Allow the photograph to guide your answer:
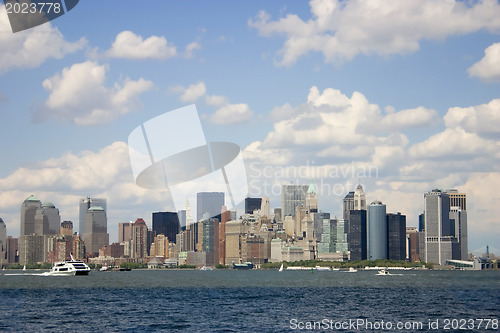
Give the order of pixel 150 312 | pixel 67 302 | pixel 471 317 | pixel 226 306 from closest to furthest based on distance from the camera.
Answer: pixel 471 317, pixel 150 312, pixel 226 306, pixel 67 302

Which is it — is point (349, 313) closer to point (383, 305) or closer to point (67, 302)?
point (383, 305)

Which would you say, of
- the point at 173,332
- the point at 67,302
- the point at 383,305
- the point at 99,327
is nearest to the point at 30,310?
the point at 67,302

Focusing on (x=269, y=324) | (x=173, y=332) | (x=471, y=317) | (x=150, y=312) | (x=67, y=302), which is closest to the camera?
(x=173, y=332)

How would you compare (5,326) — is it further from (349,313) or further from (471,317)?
(471,317)

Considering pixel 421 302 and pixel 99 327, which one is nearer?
pixel 99 327

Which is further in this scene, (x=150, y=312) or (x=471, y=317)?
(x=150, y=312)

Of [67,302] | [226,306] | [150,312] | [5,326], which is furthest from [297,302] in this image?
[5,326]

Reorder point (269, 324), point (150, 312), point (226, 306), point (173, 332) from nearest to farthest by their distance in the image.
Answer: point (173, 332)
point (269, 324)
point (150, 312)
point (226, 306)

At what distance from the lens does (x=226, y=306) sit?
97.2m

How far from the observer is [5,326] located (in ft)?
233

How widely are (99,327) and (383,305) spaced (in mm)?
42996

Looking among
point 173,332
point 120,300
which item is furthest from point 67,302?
point 173,332

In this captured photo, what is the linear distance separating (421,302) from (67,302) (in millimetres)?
51602

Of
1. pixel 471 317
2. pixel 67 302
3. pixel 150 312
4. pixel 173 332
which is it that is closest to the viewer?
pixel 173 332
